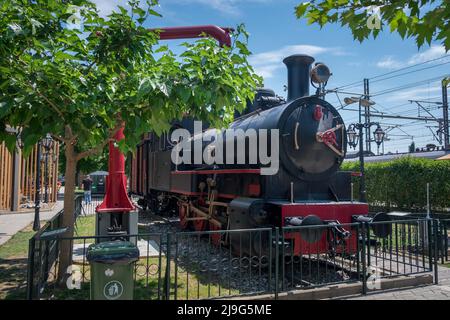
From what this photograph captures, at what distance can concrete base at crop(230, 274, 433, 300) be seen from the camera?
18.0ft

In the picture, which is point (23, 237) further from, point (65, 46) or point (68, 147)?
point (65, 46)

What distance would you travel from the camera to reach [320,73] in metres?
8.02

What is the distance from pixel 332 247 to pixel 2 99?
5366mm

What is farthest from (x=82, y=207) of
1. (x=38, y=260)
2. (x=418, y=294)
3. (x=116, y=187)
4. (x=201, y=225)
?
(x=418, y=294)

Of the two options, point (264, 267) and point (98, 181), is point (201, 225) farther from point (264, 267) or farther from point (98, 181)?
Answer: point (98, 181)

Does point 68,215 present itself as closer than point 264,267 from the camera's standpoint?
Yes

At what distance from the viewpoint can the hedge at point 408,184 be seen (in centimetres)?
1753

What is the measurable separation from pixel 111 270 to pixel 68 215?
2093 millimetres

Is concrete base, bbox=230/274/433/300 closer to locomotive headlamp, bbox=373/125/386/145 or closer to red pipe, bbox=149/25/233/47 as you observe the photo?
red pipe, bbox=149/25/233/47

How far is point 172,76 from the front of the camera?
15.9 ft

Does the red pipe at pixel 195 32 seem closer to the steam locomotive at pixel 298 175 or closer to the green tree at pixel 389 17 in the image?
the steam locomotive at pixel 298 175

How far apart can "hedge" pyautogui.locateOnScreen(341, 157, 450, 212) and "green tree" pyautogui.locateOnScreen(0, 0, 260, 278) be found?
601 inches

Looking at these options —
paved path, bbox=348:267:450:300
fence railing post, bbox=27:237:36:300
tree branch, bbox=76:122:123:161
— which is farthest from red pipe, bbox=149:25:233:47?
fence railing post, bbox=27:237:36:300
